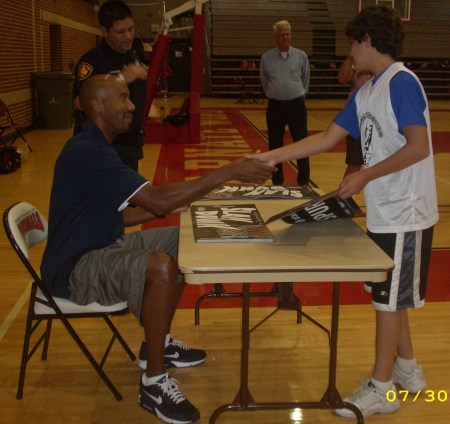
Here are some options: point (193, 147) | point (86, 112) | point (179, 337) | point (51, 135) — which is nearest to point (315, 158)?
point (193, 147)

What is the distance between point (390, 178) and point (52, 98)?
1058 centimetres

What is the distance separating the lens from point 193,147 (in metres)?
9.82

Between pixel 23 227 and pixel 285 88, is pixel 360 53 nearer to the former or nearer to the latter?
pixel 23 227

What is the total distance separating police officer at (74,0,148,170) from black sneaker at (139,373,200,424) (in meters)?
1.59

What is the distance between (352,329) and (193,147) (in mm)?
6832

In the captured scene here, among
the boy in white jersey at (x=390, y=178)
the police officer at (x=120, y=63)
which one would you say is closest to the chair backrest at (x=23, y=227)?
the police officer at (x=120, y=63)

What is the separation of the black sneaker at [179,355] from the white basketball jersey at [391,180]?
110 cm

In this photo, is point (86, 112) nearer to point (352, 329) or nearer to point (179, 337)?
point (179, 337)

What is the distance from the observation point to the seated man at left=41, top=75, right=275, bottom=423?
7.69 feet

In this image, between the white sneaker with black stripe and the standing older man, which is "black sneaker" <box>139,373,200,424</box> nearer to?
the white sneaker with black stripe

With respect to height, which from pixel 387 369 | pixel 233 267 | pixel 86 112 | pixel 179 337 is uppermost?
pixel 86 112

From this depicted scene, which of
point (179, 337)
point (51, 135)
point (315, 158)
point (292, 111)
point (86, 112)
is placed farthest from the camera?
point (51, 135)

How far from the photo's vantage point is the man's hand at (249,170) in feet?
8.02

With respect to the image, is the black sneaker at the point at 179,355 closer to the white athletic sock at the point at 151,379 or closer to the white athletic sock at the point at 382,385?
the white athletic sock at the point at 151,379
